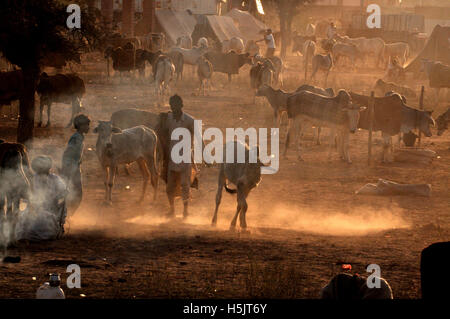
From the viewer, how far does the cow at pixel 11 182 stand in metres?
9.22

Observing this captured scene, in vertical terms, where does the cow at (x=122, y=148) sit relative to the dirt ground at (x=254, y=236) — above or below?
above

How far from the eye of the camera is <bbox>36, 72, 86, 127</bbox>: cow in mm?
20078

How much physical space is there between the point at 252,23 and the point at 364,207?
45265 mm

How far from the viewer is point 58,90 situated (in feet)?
66.4

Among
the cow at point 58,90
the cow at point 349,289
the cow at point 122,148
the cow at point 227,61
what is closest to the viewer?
the cow at point 349,289

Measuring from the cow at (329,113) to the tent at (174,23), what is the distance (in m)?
29.4

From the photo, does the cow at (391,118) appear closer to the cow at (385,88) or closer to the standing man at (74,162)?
the cow at (385,88)

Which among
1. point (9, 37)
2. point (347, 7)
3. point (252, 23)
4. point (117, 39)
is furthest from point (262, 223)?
point (347, 7)

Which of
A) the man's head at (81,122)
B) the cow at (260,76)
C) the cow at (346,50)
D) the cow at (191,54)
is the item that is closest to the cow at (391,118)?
the cow at (260,76)

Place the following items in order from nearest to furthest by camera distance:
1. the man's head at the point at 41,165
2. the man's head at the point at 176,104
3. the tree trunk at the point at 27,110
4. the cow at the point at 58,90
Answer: the man's head at the point at 41,165 < the man's head at the point at 176,104 < the tree trunk at the point at 27,110 < the cow at the point at 58,90

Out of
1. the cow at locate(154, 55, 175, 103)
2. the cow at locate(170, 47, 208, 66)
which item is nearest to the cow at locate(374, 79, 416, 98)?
the cow at locate(154, 55, 175, 103)

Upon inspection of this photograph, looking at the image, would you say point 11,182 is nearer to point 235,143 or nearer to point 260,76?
point 235,143

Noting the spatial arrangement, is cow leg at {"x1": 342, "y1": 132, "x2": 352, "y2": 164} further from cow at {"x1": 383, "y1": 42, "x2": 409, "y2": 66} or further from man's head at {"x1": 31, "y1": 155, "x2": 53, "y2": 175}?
cow at {"x1": 383, "y1": 42, "x2": 409, "y2": 66}

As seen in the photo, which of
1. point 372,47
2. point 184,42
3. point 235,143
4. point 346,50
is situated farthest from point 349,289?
point 372,47
